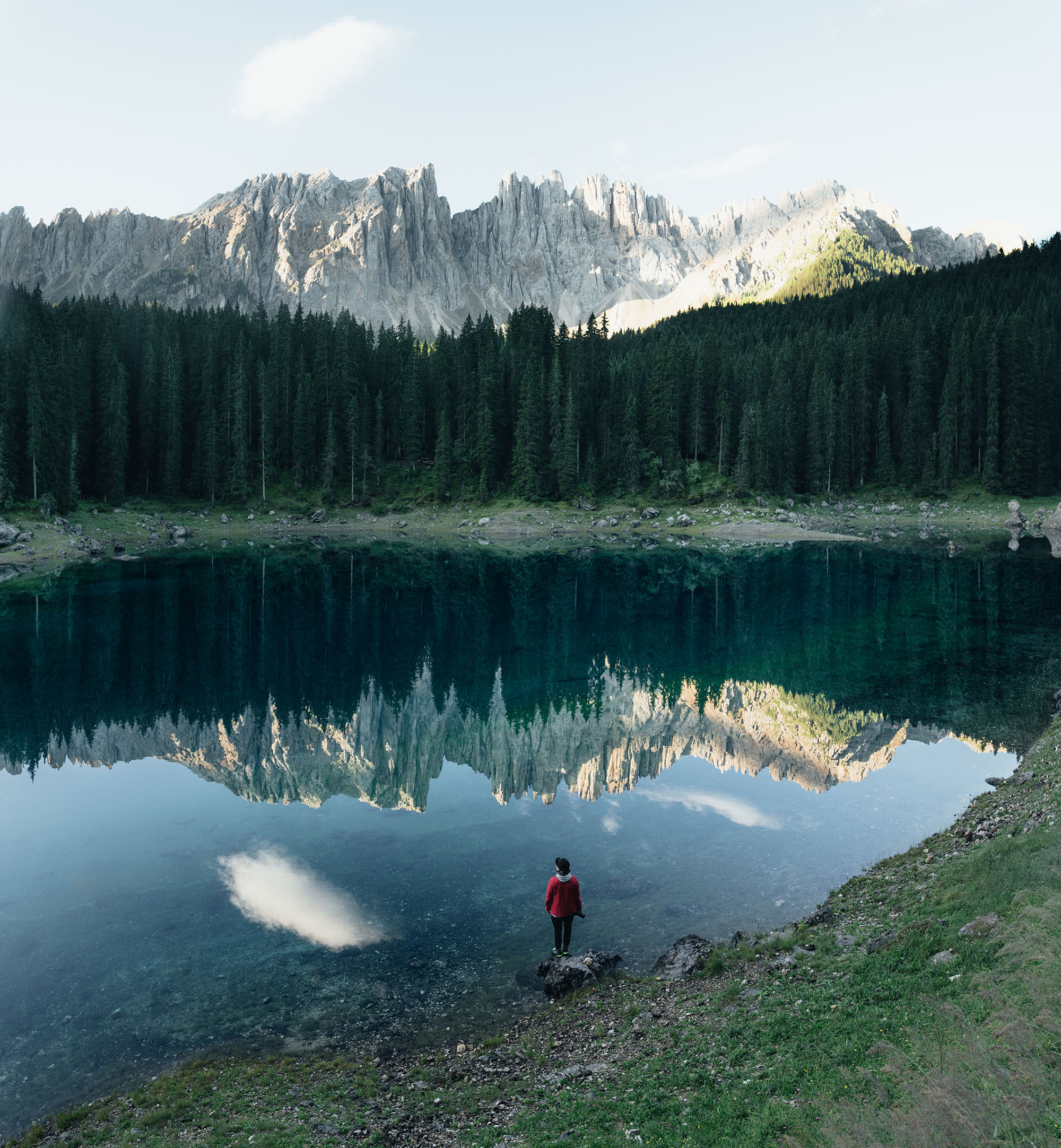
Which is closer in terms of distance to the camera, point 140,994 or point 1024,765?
point 140,994

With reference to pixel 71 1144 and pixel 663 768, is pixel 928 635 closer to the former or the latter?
pixel 663 768

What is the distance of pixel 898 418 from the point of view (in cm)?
11838

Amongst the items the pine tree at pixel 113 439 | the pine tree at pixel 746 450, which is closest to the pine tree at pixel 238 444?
the pine tree at pixel 113 439

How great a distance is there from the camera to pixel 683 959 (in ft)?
47.3

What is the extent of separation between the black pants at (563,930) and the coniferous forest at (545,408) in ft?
327

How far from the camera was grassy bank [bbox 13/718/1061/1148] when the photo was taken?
24.9 ft

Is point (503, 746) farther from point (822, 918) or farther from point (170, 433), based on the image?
point (170, 433)

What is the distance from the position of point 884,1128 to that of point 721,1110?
2.47 metres

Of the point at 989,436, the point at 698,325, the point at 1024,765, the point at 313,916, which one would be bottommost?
the point at 313,916

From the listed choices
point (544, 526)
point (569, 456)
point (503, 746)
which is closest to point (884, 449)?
point (569, 456)

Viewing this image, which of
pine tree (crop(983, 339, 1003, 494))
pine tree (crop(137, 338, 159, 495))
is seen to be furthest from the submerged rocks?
pine tree (crop(983, 339, 1003, 494))

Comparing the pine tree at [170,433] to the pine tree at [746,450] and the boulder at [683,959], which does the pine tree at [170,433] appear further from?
the boulder at [683,959]

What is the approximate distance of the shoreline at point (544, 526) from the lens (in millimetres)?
89875

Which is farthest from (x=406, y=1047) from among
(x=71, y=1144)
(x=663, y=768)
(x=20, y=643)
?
(x=20, y=643)
